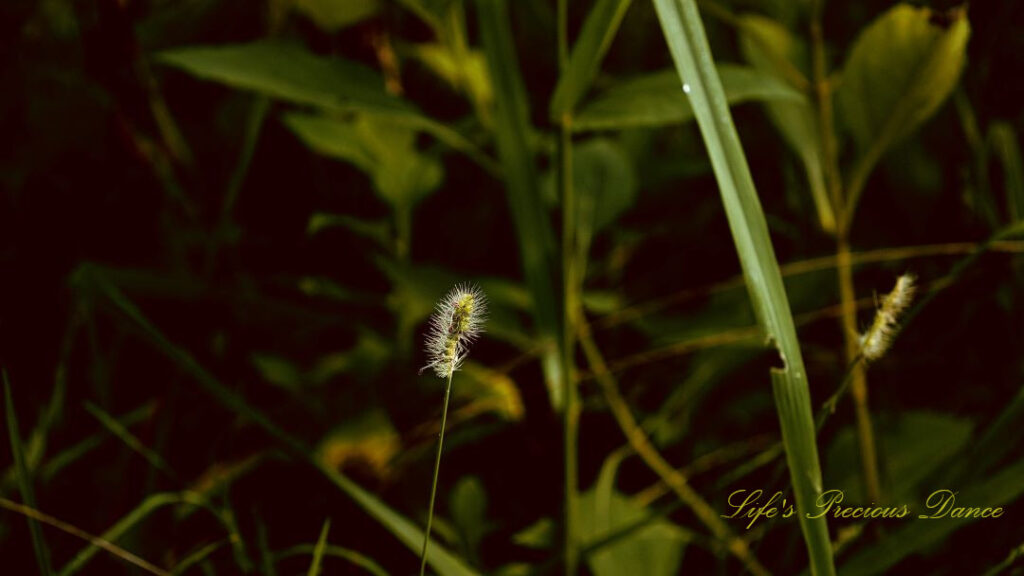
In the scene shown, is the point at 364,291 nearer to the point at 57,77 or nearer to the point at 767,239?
the point at 57,77

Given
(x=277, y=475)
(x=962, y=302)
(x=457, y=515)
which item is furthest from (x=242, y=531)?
(x=962, y=302)

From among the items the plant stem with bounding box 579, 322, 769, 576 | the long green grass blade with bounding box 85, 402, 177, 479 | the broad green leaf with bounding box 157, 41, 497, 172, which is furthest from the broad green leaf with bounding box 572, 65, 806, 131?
the long green grass blade with bounding box 85, 402, 177, 479

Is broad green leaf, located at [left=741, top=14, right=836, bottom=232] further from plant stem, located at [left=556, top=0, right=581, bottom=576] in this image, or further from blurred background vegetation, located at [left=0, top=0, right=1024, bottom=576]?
plant stem, located at [left=556, top=0, right=581, bottom=576]

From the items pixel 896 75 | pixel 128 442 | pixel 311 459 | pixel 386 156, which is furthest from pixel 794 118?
pixel 128 442

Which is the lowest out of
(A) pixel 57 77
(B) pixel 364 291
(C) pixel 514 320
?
(C) pixel 514 320

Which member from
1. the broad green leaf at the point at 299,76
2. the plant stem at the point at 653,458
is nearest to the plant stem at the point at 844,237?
the plant stem at the point at 653,458

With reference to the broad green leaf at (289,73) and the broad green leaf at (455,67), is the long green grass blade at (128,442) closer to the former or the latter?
the broad green leaf at (289,73)
